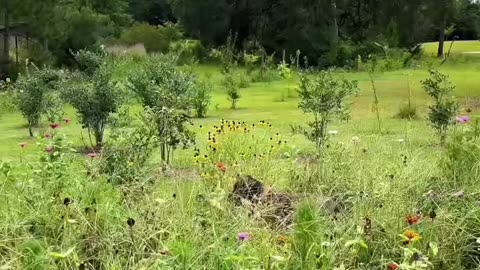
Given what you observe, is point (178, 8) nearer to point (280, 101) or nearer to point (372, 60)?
point (372, 60)

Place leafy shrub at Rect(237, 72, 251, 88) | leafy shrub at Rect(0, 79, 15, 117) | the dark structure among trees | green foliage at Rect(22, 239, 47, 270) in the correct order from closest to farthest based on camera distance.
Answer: green foliage at Rect(22, 239, 47, 270)
leafy shrub at Rect(0, 79, 15, 117)
leafy shrub at Rect(237, 72, 251, 88)
the dark structure among trees

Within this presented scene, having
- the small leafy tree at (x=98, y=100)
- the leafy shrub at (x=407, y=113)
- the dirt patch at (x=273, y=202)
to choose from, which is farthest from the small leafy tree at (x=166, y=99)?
the leafy shrub at (x=407, y=113)

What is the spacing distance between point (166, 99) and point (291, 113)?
26.8 feet

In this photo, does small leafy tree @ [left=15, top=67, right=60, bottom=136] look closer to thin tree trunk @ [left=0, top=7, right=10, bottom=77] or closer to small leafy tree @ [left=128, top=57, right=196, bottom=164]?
small leafy tree @ [left=128, top=57, right=196, bottom=164]

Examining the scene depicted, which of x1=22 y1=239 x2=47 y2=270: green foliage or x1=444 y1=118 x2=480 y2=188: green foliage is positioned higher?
x1=444 y1=118 x2=480 y2=188: green foliage

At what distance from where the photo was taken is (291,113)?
14625 millimetres

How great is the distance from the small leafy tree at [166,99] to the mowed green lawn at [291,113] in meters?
1.13

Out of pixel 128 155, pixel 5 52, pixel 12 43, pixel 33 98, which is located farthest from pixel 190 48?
pixel 128 155

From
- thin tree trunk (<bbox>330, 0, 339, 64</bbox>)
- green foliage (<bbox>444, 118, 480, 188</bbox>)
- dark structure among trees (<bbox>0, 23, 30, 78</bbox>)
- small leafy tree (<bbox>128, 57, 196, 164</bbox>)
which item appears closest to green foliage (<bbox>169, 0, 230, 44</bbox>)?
thin tree trunk (<bbox>330, 0, 339, 64</bbox>)

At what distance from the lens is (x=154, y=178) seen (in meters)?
4.97

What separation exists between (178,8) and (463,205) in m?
35.2

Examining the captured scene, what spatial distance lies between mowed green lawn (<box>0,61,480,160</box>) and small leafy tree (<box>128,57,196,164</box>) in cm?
113

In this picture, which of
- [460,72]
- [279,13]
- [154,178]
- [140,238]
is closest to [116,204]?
[140,238]

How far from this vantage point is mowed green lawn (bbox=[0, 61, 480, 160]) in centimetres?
1028
